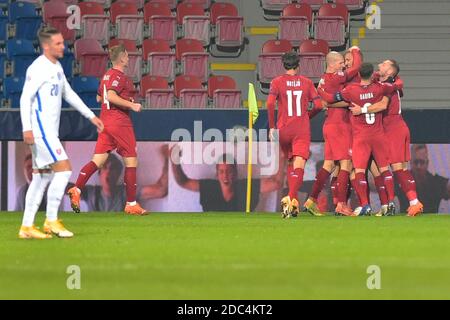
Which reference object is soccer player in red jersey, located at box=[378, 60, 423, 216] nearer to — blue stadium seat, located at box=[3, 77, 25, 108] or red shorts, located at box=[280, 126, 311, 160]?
red shorts, located at box=[280, 126, 311, 160]

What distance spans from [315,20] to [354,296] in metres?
15.0

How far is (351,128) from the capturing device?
1502 centimetres

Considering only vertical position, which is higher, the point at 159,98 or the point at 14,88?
the point at 14,88

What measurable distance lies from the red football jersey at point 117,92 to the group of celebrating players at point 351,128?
72.1 inches

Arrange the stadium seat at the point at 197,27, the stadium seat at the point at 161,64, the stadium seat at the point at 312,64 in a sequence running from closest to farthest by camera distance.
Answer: the stadium seat at the point at 312,64 → the stadium seat at the point at 161,64 → the stadium seat at the point at 197,27

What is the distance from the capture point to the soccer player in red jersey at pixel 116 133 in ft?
47.6

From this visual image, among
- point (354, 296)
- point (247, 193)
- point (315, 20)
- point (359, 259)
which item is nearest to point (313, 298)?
point (354, 296)

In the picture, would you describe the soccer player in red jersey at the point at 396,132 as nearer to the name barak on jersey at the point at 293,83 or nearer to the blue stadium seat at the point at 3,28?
the name barak on jersey at the point at 293,83

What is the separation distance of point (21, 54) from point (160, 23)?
2682 mm

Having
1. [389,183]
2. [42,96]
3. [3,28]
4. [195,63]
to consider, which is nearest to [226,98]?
[195,63]

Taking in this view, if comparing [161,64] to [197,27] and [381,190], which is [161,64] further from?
[381,190]

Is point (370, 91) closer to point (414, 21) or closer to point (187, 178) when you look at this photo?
point (187, 178)

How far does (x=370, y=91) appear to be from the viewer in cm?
1464

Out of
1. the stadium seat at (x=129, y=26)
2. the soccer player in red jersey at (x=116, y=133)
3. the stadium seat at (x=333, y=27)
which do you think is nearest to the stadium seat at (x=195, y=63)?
the stadium seat at (x=129, y=26)
